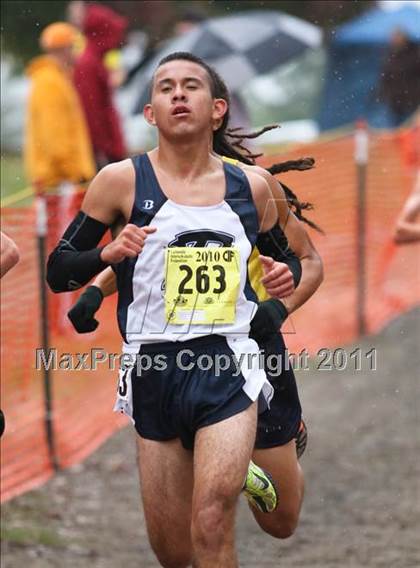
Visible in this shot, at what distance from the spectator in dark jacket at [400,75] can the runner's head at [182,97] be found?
11859 millimetres

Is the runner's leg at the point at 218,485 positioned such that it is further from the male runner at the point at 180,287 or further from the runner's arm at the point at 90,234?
the runner's arm at the point at 90,234

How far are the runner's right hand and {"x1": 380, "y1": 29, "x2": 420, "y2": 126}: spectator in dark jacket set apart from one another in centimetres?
1226

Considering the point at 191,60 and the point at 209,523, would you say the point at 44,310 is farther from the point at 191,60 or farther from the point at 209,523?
the point at 209,523

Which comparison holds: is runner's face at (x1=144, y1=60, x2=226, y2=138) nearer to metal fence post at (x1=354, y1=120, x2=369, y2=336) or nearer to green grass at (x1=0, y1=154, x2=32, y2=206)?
metal fence post at (x1=354, y1=120, x2=369, y2=336)

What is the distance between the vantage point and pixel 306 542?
292 inches

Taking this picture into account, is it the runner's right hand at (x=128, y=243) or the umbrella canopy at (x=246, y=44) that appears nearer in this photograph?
the runner's right hand at (x=128, y=243)

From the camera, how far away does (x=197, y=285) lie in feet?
17.3

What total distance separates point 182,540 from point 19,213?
3.18m

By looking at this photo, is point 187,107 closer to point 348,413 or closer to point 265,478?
point 265,478

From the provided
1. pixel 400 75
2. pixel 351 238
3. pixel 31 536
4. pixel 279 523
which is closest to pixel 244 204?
pixel 279 523

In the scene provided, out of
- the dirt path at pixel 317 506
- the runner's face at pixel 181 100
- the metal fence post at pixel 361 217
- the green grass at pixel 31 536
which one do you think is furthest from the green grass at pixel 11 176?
the runner's face at pixel 181 100

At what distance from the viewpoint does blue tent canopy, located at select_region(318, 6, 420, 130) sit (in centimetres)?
1862

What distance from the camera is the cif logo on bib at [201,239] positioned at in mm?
5262

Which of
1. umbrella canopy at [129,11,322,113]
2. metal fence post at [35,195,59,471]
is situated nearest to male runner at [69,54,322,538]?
metal fence post at [35,195,59,471]
